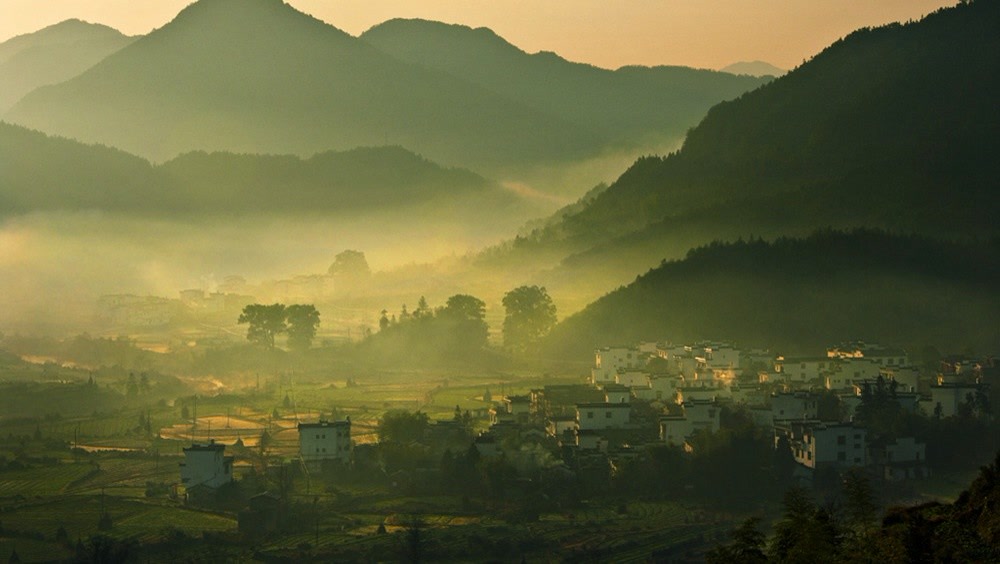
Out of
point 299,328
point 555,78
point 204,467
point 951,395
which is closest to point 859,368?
point 951,395

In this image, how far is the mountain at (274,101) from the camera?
114 meters

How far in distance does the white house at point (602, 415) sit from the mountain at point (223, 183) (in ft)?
135

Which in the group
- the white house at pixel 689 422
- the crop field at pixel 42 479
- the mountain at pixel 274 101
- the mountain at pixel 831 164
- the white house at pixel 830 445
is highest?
the mountain at pixel 274 101

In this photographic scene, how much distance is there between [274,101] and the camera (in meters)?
120

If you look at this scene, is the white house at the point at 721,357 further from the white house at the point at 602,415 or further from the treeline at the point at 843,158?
the treeline at the point at 843,158

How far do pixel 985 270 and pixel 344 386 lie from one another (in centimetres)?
1701

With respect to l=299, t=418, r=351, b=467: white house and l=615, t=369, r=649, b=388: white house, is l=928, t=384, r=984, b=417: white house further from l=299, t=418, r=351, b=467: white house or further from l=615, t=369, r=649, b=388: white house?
l=299, t=418, r=351, b=467: white house

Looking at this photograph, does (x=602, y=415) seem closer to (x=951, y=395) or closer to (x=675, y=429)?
(x=675, y=429)

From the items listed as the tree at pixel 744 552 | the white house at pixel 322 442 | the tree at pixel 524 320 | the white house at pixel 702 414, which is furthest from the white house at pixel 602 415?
the tree at pixel 744 552

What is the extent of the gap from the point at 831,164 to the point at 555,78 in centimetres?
8534

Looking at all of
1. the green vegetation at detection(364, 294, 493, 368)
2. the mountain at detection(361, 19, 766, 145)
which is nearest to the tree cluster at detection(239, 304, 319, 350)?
the green vegetation at detection(364, 294, 493, 368)

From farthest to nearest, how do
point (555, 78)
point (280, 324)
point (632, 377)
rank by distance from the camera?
point (555, 78) < point (280, 324) < point (632, 377)

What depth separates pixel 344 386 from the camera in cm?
3919

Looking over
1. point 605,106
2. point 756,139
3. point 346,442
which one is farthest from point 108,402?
point 605,106
